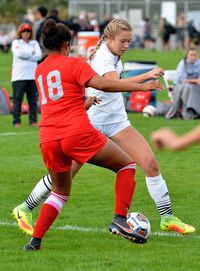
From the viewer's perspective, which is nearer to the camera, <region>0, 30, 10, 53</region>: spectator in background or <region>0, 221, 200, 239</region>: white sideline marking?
<region>0, 221, 200, 239</region>: white sideline marking

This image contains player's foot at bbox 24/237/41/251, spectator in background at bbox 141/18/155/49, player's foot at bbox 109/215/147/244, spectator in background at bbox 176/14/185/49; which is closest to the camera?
player's foot at bbox 24/237/41/251

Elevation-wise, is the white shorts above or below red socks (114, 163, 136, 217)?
above

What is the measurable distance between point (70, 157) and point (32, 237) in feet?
2.51

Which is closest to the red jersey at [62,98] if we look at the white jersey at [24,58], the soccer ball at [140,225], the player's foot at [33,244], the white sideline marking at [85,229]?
the player's foot at [33,244]

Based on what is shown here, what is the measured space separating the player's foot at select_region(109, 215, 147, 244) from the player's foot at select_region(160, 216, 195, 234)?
0.53m

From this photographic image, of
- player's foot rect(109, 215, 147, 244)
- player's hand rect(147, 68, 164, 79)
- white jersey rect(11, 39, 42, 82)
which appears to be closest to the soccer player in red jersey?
player's hand rect(147, 68, 164, 79)

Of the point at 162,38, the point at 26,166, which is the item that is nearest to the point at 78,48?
the point at 26,166

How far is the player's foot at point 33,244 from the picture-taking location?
7.99 metres

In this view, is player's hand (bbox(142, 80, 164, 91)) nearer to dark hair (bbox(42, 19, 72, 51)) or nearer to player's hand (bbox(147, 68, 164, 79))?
player's hand (bbox(147, 68, 164, 79))

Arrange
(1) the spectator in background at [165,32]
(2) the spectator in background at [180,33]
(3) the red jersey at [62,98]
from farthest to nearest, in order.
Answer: (2) the spectator in background at [180,33]
(1) the spectator in background at [165,32]
(3) the red jersey at [62,98]

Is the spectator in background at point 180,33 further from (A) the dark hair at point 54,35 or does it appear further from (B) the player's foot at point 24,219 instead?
(A) the dark hair at point 54,35

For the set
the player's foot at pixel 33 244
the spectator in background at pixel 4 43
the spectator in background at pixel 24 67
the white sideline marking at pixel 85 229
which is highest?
the player's foot at pixel 33 244

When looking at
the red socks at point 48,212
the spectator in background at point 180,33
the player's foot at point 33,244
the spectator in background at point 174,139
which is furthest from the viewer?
the spectator in background at point 180,33

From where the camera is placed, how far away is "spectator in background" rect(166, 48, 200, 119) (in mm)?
19234
